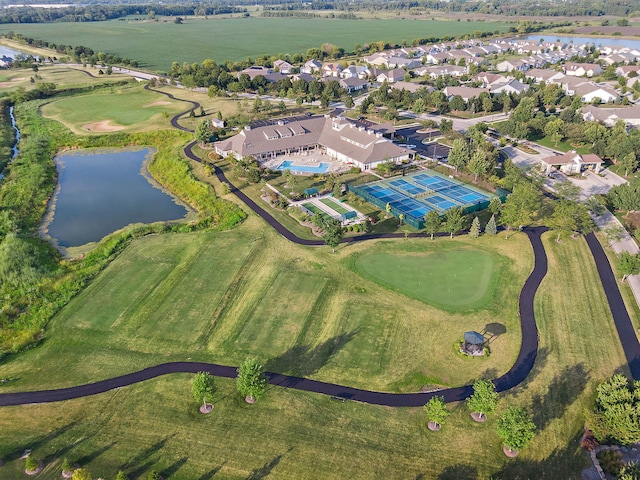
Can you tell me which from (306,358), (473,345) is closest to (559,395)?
(473,345)

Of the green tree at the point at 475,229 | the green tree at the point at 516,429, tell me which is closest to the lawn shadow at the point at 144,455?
the green tree at the point at 516,429

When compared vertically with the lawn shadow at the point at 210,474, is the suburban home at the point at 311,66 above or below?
above

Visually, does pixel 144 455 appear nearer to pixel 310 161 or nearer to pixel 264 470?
pixel 264 470

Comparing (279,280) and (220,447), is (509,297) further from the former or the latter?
(220,447)

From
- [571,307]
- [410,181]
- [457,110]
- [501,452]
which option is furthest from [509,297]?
[457,110]

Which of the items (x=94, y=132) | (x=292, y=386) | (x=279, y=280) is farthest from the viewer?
(x=94, y=132)

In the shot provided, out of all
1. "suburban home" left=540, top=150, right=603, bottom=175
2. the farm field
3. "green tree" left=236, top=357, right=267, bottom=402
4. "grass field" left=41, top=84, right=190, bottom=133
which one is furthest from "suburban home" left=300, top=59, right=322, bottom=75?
"green tree" left=236, top=357, right=267, bottom=402

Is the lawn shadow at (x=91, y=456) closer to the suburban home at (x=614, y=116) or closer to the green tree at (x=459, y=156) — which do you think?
the green tree at (x=459, y=156)
